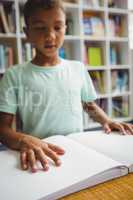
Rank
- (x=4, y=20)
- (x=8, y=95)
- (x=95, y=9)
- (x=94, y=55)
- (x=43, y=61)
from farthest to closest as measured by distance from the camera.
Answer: (x=94, y=55)
(x=95, y=9)
(x=4, y=20)
(x=43, y=61)
(x=8, y=95)

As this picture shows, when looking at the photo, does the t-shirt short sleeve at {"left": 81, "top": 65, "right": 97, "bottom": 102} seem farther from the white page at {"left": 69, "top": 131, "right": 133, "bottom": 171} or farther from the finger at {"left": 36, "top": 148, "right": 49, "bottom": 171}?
the finger at {"left": 36, "top": 148, "right": 49, "bottom": 171}

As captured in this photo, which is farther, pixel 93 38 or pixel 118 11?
pixel 118 11

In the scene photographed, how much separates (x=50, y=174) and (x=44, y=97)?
0.36 meters

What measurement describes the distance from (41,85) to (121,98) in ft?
6.98

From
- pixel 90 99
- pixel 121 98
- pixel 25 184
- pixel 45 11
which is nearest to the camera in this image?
pixel 25 184

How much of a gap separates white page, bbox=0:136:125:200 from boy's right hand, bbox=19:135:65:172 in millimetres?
13

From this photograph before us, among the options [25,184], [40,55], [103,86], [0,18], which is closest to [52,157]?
[25,184]

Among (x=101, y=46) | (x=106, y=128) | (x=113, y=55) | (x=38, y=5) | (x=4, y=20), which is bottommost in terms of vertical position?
(x=106, y=128)

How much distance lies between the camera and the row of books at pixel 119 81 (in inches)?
102

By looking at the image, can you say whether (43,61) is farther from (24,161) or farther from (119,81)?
(119,81)

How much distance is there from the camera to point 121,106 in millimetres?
2715

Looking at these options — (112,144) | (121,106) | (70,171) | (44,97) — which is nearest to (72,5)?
(121,106)

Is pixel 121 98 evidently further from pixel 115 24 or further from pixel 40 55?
pixel 40 55

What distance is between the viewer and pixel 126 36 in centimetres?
260
